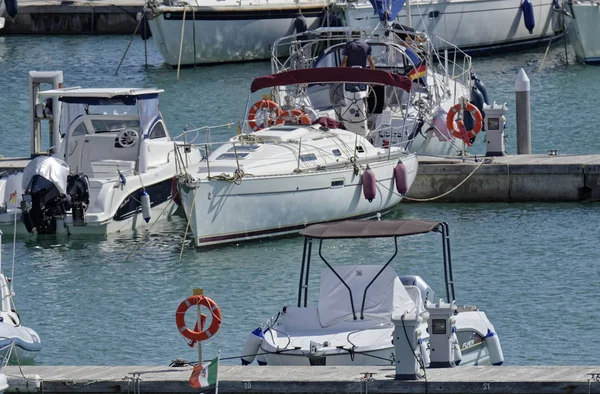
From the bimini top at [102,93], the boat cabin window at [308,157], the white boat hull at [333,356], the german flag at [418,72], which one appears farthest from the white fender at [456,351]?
the german flag at [418,72]

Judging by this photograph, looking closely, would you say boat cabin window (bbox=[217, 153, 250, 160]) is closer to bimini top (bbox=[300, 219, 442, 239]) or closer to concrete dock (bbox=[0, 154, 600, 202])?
concrete dock (bbox=[0, 154, 600, 202])

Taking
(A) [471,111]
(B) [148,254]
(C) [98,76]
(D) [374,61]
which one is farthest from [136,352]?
(C) [98,76]

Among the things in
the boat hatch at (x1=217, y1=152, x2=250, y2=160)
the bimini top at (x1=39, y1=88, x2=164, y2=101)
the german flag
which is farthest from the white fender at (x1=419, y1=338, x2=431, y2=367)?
the german flag

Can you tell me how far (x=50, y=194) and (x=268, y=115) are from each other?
15.0 ft

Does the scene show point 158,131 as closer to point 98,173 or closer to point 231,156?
point 98,173

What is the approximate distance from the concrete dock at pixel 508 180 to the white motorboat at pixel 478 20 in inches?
803

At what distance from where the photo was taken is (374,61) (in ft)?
98.2

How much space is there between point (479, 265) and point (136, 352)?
607cm

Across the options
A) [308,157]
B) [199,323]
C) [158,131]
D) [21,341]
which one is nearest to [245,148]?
[308,157]

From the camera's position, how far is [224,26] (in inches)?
1845

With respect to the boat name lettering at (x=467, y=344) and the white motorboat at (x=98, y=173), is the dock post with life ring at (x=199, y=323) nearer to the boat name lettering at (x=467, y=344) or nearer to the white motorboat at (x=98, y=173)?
the boat name lettering at (x=467, y=344)

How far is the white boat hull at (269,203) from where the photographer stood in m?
22.8

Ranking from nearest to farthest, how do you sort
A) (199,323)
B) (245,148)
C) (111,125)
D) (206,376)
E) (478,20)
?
(206,376)
(199,323)
(245,148)
(111,125)
(478,20)

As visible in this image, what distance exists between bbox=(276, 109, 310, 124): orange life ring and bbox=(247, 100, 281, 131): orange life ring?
0.60ft
